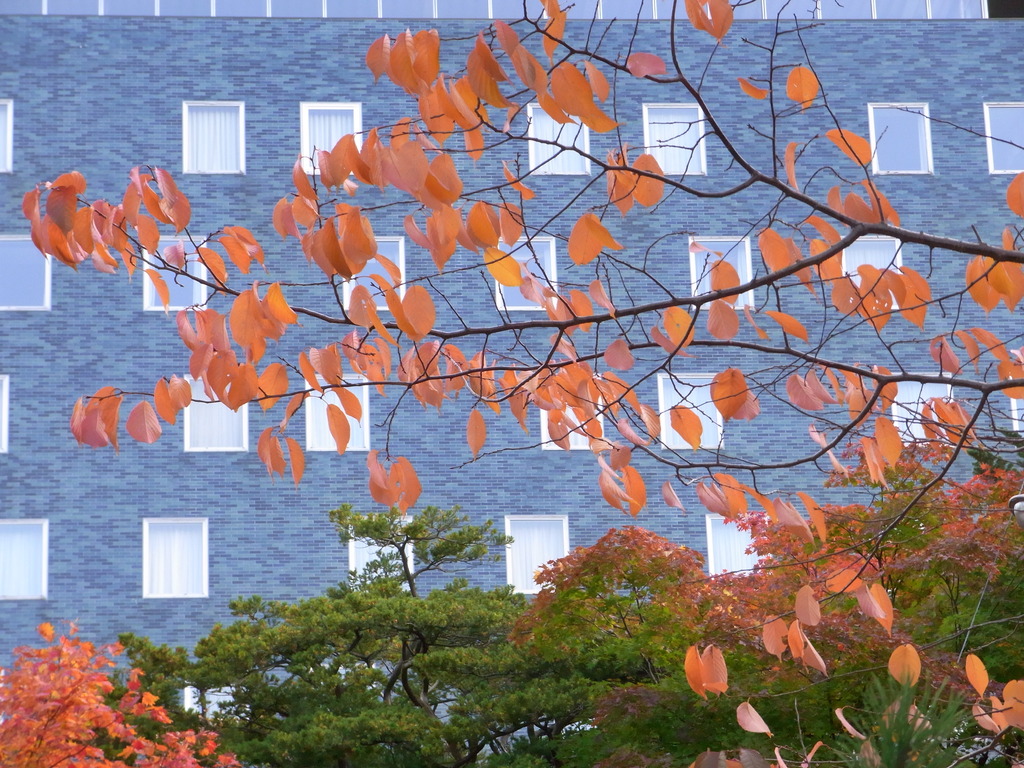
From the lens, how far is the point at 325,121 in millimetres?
17172

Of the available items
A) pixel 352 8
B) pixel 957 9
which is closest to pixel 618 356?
pixel 352 8

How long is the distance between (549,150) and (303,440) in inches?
218

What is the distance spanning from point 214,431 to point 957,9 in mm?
12787

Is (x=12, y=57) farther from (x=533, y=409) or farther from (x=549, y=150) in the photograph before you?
(x=533, y=409)

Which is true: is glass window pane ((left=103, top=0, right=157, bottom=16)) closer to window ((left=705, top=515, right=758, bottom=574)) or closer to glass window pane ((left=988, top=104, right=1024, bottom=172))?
window ((left=705, top=515, right=758, bottom=574))

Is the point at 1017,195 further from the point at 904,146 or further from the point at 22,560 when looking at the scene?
the point at 904,146

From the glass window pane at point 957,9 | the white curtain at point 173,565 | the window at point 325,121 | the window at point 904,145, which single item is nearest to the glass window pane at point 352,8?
the window at point 325,121

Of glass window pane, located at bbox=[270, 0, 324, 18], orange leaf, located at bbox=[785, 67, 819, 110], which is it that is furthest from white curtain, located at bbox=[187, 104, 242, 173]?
orange leaf, located at bbox=[785, 67, 819, 110]

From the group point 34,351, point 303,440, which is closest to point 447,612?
point 303,440

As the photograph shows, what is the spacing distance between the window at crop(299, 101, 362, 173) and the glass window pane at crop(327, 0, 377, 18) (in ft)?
4.73

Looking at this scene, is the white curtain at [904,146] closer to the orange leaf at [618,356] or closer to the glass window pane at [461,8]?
the glass window pane at [461,8]

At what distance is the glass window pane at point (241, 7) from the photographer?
17406 millimetres

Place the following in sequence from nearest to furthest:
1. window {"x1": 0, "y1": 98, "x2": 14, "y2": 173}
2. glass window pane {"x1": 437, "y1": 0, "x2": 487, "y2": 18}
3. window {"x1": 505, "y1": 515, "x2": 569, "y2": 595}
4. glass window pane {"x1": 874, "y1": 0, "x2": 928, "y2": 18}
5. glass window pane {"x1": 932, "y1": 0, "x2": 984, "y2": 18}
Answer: window {"x1": 505, "y1": 515, "x2": 569, "y2": 595}
window {"x1": 0, "y1": 98, "x2": 14, "y2": 173}
glass window pane {"x1": 437, "y1": 0, "x2": 487, "y2": 18}
glass window pane {"x1": 874, "y1": 0, "x2": 928, "y2": 18}
glass window pane {"x1": 932, "y1": 0, "x2": 984, "y2": 18}

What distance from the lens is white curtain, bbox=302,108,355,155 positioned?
55.8ft
